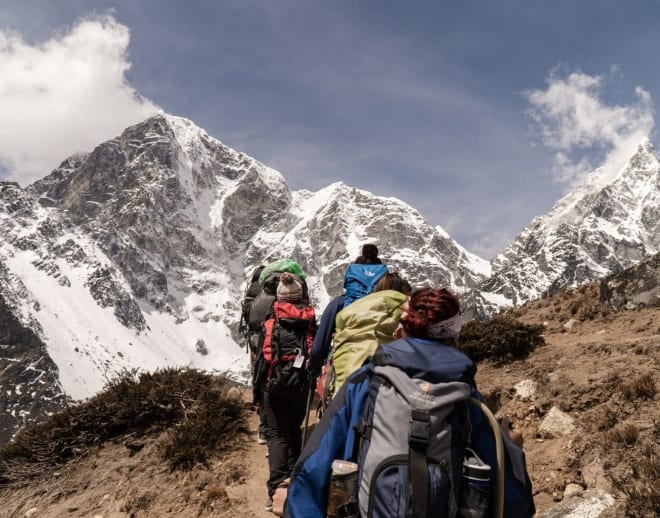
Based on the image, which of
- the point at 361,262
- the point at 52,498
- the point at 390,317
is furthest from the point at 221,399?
the point at 390,317

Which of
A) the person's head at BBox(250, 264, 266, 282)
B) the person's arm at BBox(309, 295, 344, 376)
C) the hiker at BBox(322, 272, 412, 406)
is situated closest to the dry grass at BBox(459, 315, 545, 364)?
the person's head at BBox(250, 264, 266, 282)

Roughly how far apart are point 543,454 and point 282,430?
120 inches

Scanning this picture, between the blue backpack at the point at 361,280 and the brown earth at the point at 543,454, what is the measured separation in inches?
110

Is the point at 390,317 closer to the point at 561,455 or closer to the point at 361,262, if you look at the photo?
the point at 361,262

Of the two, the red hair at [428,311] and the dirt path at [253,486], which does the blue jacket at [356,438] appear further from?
the dirt path at [253,486]

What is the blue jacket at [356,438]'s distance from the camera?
2.54 meters

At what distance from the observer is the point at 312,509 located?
8.86 ft

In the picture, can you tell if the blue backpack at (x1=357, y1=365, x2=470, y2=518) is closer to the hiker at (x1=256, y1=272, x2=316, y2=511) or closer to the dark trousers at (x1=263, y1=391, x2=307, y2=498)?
the hiker at (x1=256, y1=272, x2=316, y2=511)

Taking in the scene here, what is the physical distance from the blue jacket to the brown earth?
2044 mm

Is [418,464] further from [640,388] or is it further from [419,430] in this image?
[640,388]

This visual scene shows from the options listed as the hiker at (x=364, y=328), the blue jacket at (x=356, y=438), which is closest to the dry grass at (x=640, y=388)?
the hiker at (x=364, y=328)

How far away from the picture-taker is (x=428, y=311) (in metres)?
2.84

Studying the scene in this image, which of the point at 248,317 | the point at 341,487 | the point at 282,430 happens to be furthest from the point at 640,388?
the point at 248,317

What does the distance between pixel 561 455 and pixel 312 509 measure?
12.4 feet
